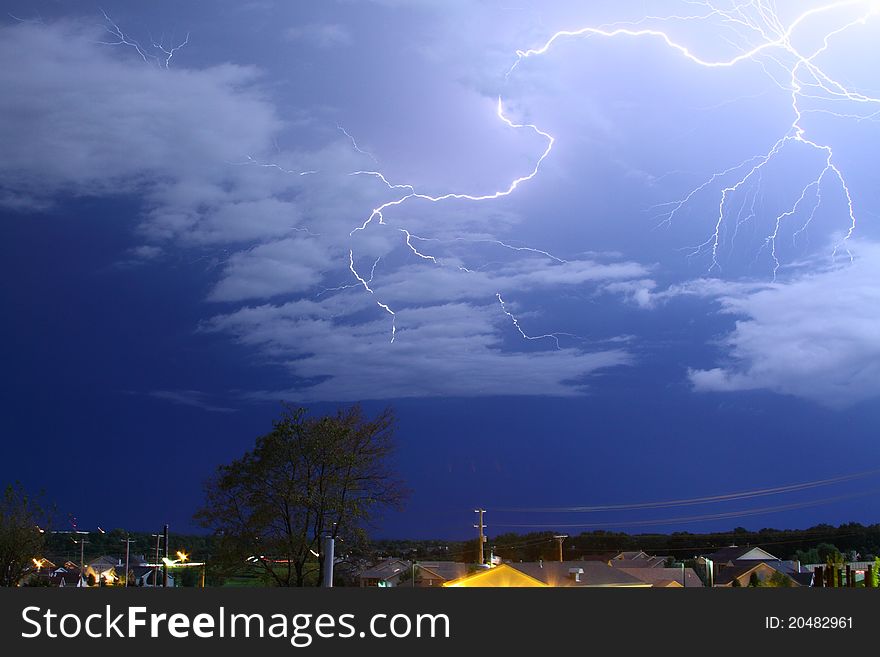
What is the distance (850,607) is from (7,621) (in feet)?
38.5

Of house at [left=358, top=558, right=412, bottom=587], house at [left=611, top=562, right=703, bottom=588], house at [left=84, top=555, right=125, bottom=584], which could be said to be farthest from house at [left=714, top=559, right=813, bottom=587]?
house at [left=84, top=555, right=125, bottom=584]

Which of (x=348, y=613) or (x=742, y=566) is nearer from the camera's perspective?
(x=348, y=613)

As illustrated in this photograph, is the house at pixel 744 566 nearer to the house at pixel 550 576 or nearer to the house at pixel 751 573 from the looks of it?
the house at pixel 751 573

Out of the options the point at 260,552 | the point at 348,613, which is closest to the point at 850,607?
the point at 348,613

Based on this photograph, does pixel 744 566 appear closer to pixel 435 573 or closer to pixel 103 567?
pixel 435 573

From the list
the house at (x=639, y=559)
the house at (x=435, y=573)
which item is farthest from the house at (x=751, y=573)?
the house at (x=435, y=573)

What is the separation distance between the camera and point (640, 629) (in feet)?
40.8

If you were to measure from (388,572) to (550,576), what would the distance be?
1863cm

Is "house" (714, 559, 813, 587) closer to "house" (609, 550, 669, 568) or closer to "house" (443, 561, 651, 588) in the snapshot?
"house" (609, 550, 669, 568)

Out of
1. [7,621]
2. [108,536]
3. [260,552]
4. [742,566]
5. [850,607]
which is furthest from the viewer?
[108,536]

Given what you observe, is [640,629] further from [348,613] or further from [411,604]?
[348,613]

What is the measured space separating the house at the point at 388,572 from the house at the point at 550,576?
10267mm

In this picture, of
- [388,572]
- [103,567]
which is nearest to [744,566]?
[388,572]

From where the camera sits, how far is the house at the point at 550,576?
82.4 feet
